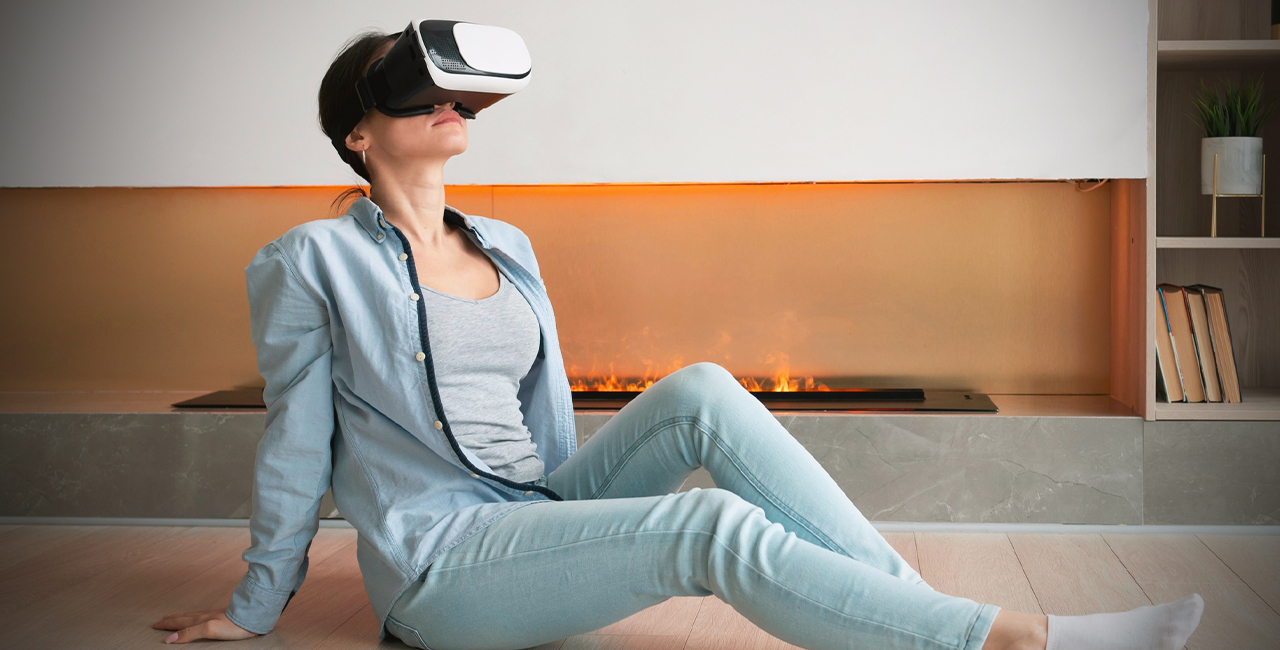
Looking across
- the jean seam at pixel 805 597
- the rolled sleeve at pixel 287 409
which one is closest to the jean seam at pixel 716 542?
the jean seam at pixel 805 597

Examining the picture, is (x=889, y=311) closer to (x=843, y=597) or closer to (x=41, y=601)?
(x=843, y=597)

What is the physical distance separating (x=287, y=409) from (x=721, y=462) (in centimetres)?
67

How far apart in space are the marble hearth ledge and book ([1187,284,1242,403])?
4.6 inches

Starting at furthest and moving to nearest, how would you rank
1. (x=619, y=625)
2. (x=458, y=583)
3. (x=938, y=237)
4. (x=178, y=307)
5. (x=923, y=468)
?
(x=178, y=307)
(x=938, y=237)
(x=923, y=468)
(x=619, y=625)
(x=458, y=583)

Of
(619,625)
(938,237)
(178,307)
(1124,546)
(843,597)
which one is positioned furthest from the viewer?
(178,307)

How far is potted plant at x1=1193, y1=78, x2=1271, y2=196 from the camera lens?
2373 millimetres

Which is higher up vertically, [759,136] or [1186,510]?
[759,136]

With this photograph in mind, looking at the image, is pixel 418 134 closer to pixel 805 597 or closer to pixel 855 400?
pixel 805 597

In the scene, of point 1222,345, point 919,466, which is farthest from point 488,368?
point 1222,345

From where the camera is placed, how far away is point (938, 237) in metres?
2.80

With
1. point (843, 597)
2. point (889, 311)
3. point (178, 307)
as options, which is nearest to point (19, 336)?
point (178, 307)

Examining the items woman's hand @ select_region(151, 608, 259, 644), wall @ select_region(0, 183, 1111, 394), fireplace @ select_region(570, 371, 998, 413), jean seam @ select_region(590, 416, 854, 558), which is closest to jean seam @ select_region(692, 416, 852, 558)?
jean seam @ select_region(590, 416, 854, 558)

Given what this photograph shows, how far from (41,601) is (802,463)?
5.11 ft

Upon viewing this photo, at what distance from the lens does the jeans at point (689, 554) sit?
49.2 inches
